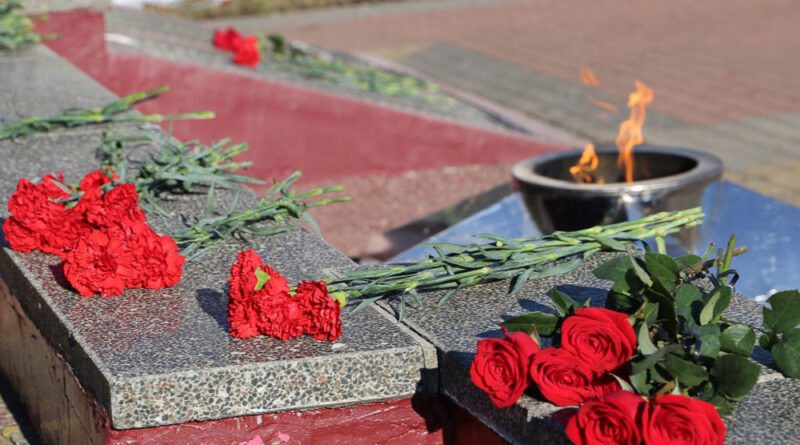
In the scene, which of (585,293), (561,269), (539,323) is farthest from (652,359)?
(561,269)

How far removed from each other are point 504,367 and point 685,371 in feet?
0.89

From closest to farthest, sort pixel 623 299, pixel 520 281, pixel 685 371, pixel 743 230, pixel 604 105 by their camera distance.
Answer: pixel 685 371 < pixel 623 299 < pixel 520 281 < pixel 743 230 < pixel 604 105

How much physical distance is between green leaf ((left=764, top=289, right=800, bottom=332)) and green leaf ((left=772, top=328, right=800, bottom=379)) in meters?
0.02

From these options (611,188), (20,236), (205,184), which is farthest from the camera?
(611,188)

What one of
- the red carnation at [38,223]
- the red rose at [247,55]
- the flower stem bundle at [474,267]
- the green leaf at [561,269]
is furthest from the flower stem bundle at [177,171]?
the red rose at [247,55]

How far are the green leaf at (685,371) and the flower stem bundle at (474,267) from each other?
62 centimetres

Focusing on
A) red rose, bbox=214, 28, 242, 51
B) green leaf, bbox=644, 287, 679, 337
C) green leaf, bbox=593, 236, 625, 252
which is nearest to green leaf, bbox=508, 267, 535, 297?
green leaf, bbox=593, 236, 625, 252

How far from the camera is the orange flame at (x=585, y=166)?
11.8 ft

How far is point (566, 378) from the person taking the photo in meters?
1.55

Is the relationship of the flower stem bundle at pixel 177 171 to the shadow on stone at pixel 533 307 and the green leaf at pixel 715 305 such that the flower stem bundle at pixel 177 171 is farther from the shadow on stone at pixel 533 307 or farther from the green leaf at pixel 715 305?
the green leaf at pixel 715 305

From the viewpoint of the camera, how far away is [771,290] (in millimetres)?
3238

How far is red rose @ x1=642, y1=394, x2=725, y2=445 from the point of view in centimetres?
135

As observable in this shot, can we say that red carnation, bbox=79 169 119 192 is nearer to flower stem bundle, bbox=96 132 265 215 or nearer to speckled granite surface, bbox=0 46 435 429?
flower stem bundle, bbox=96 132 265 215

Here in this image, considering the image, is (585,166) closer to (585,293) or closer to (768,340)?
(585,293)
